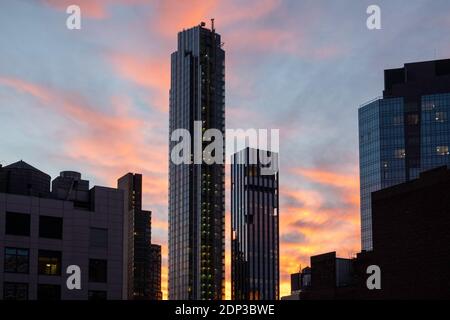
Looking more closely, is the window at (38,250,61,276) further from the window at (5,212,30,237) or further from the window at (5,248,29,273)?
the window at (5,212,30,237)

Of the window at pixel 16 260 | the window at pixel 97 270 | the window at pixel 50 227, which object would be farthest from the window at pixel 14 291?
the window at pixel 97 270

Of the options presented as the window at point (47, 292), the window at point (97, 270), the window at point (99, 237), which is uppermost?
the window at point (99, 237)

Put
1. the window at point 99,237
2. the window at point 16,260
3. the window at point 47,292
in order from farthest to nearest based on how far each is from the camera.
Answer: the window at point 99,237 < the window at point 47,292 < the window at point 16,260

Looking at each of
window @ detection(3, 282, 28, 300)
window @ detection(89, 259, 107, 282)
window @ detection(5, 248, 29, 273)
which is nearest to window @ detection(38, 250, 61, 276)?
window @ detection(5, 248, 29, 273)

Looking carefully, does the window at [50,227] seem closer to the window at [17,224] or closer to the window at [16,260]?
the window at [17,224]

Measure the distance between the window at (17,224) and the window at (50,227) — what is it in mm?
1926

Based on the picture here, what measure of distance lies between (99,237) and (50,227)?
744 centimetres

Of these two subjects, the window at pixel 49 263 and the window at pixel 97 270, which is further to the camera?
the window at pixel 97 270

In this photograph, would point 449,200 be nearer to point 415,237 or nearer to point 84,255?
point 415,237

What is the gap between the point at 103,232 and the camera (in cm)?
9788

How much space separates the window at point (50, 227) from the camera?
301ft

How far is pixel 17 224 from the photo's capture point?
89.8 m
